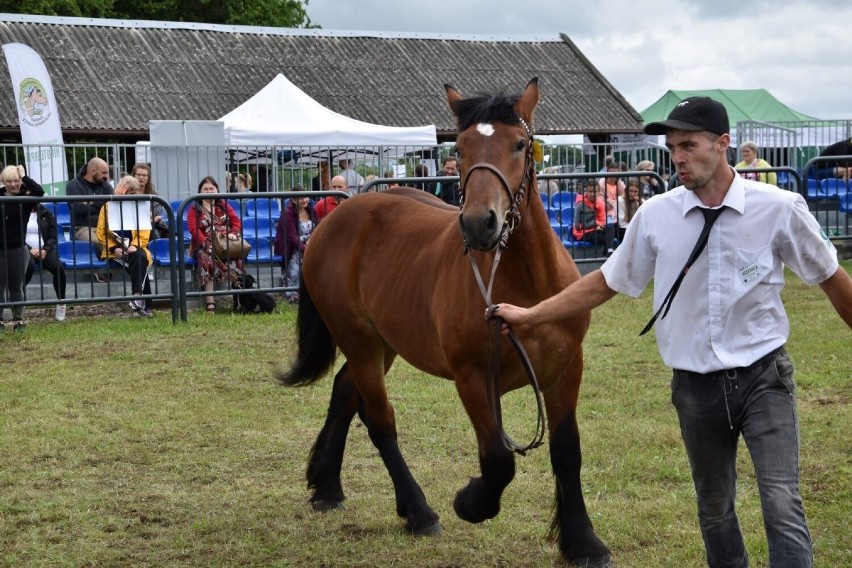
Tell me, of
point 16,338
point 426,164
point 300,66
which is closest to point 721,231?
point 16,338

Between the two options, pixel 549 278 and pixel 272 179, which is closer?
pixel 549 278

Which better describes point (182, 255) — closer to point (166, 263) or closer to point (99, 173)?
point (166, 263)

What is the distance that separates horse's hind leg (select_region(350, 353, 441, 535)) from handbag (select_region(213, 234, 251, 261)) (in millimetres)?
7069

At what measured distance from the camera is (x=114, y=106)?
32.7 m

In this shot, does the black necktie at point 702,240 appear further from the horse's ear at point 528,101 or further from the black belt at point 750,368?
the horse's ear at point 528,101

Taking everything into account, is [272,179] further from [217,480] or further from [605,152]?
[217,480]

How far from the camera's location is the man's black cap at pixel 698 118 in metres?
3.63

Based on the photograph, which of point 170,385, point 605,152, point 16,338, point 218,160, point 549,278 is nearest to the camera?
point 549,278

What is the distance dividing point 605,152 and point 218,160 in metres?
7.49

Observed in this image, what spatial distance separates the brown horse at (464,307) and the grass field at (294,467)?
273 millimetres

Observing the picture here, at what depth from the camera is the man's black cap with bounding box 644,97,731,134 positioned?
11.9ft

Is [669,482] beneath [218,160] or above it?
beneath

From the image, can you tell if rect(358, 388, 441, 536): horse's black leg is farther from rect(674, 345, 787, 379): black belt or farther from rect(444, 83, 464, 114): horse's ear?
rect(674, 345, 787, 379): black belt

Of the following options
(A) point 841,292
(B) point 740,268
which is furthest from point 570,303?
(A) point 841,292
